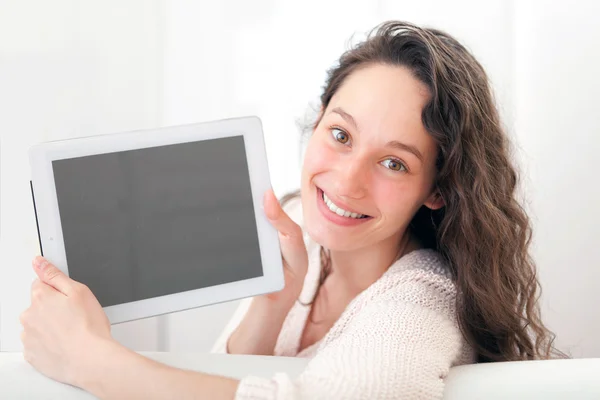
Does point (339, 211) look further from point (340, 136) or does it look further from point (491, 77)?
point (491, 77)

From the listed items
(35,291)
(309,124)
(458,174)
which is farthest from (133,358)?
(309,124)

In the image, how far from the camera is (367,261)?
1233 mm

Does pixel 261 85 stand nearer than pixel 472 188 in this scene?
No

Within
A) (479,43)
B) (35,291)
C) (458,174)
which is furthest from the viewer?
(479,43)

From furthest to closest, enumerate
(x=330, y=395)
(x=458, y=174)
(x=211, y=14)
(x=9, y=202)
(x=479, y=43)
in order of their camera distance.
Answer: (x=211, y=14) < (x=479, y=43) < (x=9, y=202) < (x=458, y=174) < (x=330, y=395)

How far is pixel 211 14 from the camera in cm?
168

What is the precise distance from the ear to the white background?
1.31 feet

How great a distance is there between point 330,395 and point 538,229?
3.04ft

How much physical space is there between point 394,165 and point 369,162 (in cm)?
5

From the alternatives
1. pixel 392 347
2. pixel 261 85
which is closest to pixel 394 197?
pixel 392 347

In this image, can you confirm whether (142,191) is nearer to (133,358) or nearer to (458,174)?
(133,358)

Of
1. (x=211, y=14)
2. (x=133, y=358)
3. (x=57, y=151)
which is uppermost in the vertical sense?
(x=211, y=14)

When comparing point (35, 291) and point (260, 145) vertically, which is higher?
point (260, 145)

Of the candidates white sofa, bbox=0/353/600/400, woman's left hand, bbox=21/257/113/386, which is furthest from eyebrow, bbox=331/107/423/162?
woman's left hand, bbox=21/257/113/386
